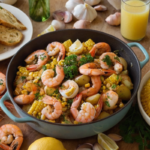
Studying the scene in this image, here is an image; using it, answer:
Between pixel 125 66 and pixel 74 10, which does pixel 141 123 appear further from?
pixel 74 10

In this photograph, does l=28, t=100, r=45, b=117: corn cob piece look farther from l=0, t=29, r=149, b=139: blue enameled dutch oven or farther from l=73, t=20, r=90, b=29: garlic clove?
l=73, t=20, r=90, b=29: garlic clove

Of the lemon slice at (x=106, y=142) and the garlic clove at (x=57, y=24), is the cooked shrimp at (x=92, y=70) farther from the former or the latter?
the garlic clove at (x=57, y=24)

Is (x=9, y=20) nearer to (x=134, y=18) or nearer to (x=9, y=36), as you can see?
(x=9, y=36)

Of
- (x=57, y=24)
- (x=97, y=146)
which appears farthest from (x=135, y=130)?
(x=57, y=24)

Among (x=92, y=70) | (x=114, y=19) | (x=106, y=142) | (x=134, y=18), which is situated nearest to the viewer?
(x=106, y=142)

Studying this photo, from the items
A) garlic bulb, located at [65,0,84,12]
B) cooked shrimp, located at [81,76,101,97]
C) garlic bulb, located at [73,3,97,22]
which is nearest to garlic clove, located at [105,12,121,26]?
garlic bulb, located at [73,3,97,22]
